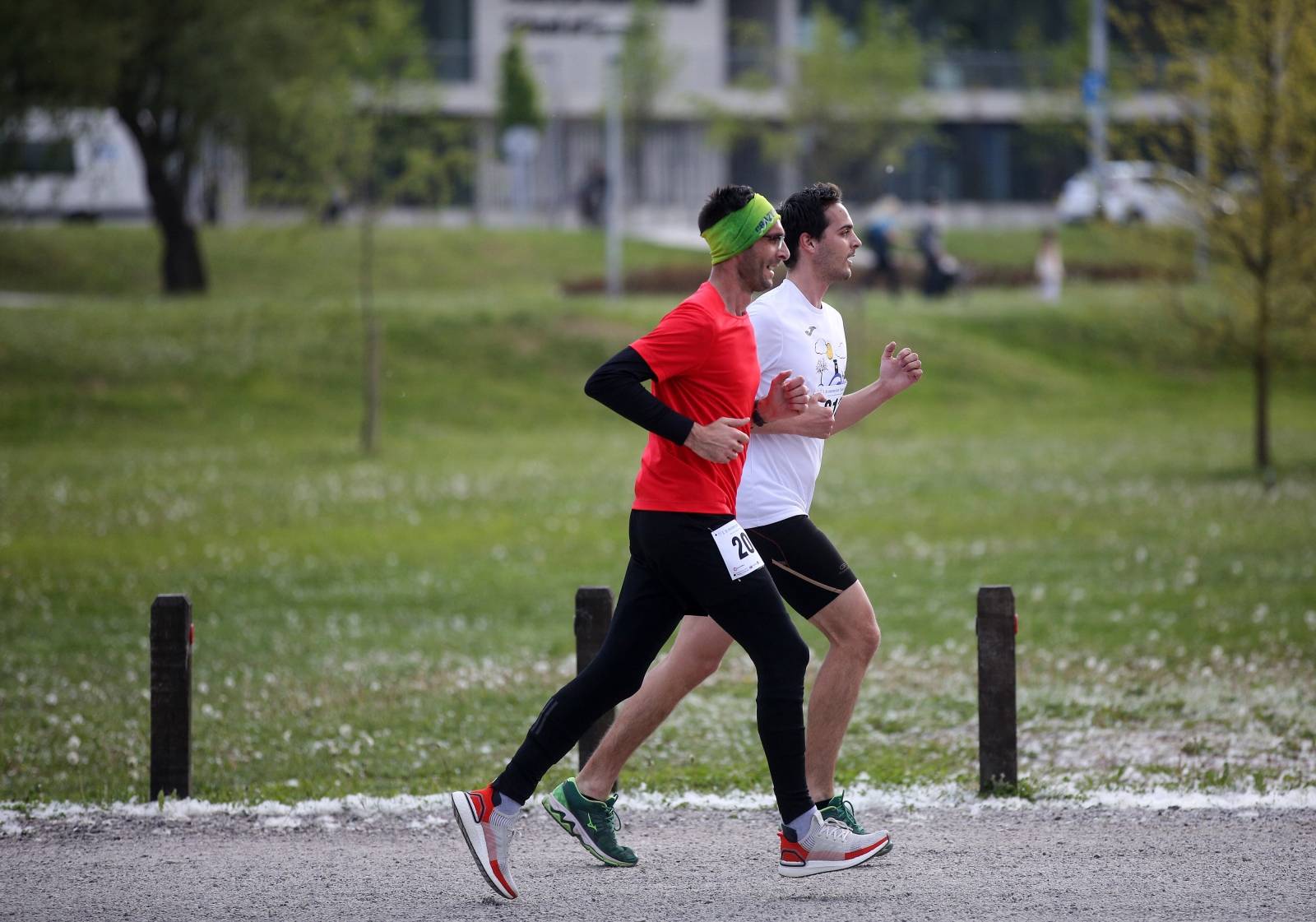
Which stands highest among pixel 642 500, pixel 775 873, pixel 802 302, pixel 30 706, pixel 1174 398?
pixel 802 302

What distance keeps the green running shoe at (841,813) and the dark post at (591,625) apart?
127 centimetres

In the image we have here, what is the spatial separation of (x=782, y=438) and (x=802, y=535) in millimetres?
334

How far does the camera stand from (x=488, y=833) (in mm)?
5105

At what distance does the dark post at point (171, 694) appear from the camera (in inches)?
250

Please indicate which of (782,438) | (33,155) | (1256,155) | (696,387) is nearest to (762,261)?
(696,387)

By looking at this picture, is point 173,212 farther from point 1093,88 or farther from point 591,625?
point 591,625

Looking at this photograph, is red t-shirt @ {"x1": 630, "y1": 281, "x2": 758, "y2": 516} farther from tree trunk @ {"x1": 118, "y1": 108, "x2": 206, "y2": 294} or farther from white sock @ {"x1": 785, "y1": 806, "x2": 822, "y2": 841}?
tree trunk @ {"x1": 118, "y1": 108, "x2": 206, "y2": 294}

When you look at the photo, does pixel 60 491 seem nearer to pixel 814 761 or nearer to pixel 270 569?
pixel 270 569

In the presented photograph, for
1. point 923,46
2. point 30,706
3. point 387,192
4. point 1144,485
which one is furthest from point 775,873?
point 923,46

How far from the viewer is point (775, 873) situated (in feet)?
17.6

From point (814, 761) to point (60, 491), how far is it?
14506mm

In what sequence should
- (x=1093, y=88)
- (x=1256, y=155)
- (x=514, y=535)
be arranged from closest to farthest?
(x=514, y=535), (x=1256, y=155), (x=1093, y=88)

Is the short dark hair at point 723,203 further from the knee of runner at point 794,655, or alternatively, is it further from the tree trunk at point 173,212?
the tree trunk at point 173,212

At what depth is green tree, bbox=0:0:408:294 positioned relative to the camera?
25.9 metres
